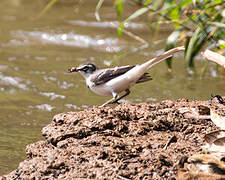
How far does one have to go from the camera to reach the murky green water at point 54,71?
21.6 ft

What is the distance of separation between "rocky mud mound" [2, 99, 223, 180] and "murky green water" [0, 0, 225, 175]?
97 centimetres

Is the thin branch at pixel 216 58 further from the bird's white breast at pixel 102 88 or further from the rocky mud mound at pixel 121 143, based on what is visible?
the bird's white breast at pixel 102 88

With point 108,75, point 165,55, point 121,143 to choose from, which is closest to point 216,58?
point 165,55

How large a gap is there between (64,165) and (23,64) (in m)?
6.48

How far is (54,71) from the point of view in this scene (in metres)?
9.37

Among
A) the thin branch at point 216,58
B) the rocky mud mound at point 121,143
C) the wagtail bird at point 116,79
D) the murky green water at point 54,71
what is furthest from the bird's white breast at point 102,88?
the thin branch at point 216,58

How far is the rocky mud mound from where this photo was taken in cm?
334

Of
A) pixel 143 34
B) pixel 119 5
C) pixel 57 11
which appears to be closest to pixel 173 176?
pixel 119 5

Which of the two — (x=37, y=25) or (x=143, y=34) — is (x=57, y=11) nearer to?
(x=37, y=25)

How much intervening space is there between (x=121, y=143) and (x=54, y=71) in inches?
232

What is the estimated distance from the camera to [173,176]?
323 centimetres

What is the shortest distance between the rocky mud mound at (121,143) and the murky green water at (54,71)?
0.97 meters

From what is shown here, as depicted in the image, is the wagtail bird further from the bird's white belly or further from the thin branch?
the thin branch

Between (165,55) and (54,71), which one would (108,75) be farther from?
(54,71)
